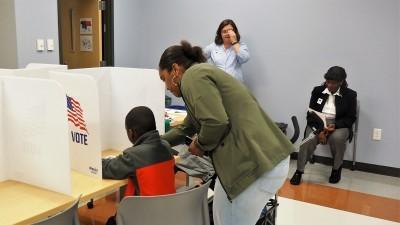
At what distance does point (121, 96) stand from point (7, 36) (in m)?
2.44

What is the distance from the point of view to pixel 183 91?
1.63 meters

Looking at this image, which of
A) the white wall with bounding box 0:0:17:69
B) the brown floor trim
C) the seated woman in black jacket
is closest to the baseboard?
the seated woman in black jacket

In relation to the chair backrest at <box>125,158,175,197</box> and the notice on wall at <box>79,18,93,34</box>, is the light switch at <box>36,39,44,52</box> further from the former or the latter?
the chair backrest at <box>125,158,175,197</box>

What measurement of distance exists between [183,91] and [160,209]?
0.47 m

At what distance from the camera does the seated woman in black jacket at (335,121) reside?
3.92 meters

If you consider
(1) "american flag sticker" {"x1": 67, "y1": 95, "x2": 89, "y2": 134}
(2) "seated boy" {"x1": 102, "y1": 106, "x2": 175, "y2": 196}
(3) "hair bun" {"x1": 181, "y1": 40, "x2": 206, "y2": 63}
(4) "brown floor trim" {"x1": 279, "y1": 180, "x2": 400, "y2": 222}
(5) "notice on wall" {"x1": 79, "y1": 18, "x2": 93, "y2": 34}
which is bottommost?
(4) "brown floor trim" {"x1": 279, "y1": 180, "x2": 400, "y2": 222}

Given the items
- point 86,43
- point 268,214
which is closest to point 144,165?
point 268,214

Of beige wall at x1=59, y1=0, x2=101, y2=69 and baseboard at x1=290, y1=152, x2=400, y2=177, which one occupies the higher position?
beige wall at x1=59, y1=0, x2=101, y2=69

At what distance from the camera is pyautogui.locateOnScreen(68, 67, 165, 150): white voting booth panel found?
2.33 metres

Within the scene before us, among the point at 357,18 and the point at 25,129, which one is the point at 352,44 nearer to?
the point at 357,18

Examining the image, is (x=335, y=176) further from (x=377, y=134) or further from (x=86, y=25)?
(x=86, y=25)

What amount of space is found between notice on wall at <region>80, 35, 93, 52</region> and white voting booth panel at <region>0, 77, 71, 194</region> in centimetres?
433

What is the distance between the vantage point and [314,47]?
14.4ft

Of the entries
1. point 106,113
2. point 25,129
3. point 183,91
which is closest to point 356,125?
point 106,113
